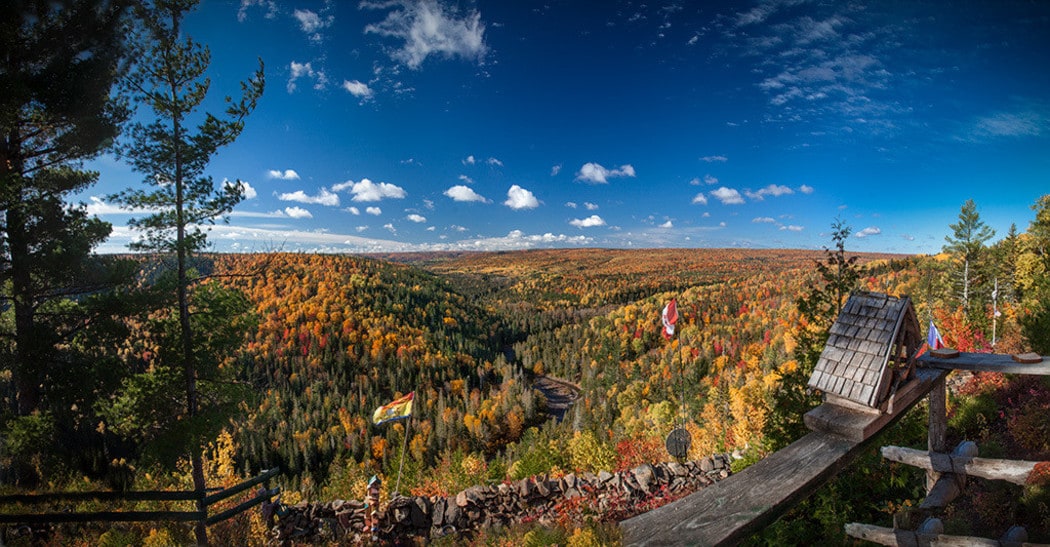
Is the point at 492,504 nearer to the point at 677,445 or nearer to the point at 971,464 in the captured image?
the point at 677,445

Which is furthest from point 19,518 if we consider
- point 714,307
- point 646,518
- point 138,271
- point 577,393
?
point 714,307

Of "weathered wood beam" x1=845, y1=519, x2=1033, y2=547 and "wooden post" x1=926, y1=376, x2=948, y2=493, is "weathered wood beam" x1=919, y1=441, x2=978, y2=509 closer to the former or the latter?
"wooden post" x1=926, y1=376, x2=948, y2=493

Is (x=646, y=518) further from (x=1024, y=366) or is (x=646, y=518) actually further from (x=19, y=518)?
(x=19, y=518)

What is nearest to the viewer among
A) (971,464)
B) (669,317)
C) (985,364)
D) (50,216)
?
(985,364)

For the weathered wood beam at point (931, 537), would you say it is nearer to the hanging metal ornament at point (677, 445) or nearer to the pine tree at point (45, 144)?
the hanging metal ornament at point (677, 445)

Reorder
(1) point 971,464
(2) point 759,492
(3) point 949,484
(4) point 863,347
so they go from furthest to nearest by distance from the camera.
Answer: (3) point 949,484
(1) point 971,464
(4) point 863,347
(2) point 759,492

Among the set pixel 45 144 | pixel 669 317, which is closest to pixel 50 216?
pixel 45 144
